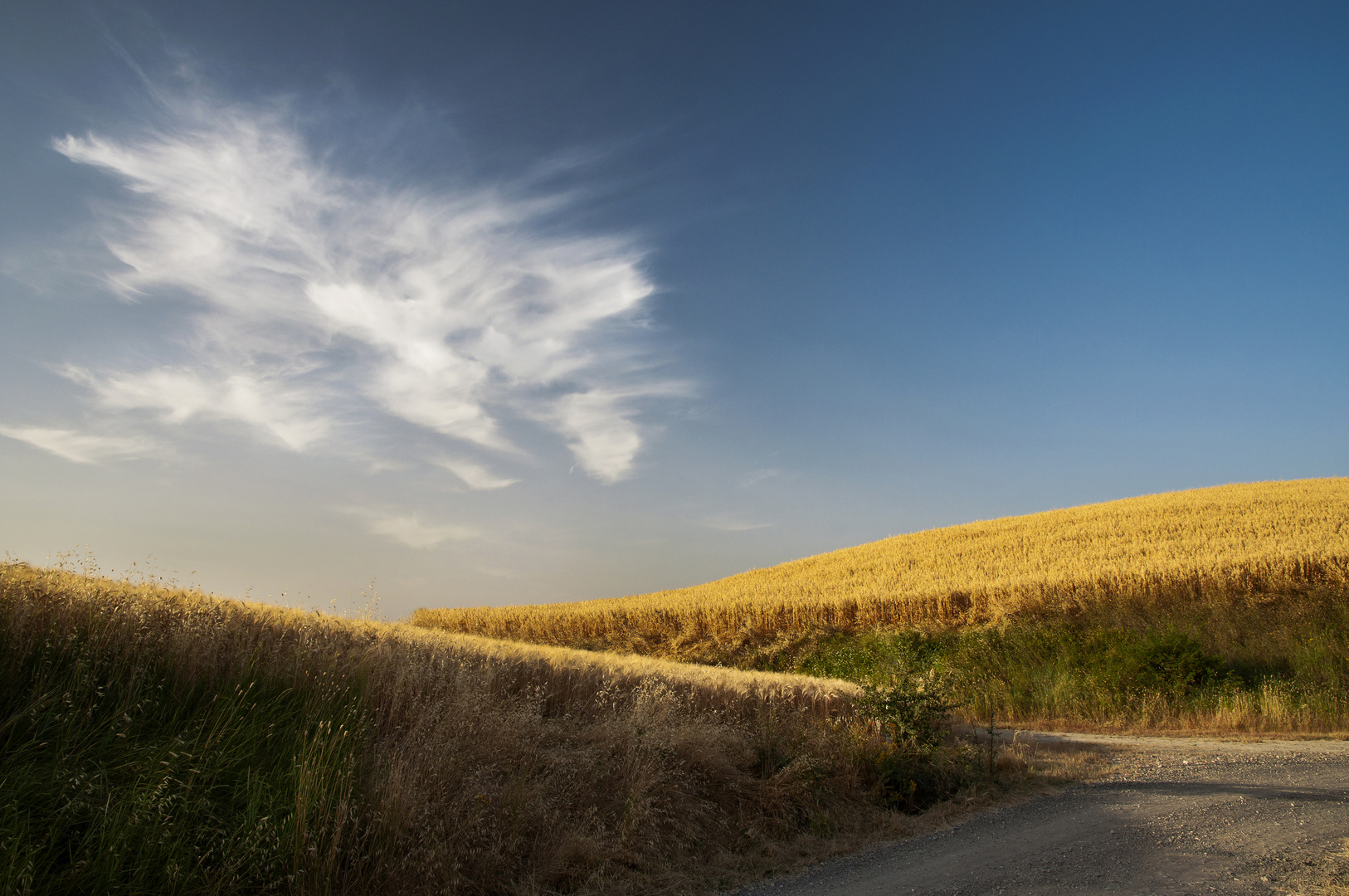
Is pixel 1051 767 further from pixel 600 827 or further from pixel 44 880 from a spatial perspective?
pixel 44 880

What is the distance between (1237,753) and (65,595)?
16.1 metres

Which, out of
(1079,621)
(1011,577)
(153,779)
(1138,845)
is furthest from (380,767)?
(1011,577)

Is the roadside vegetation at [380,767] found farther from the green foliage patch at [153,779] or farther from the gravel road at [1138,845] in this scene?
the gravel road at [1138,845]

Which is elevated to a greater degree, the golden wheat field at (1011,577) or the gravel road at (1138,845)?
the golden wheat field at (1011,577)

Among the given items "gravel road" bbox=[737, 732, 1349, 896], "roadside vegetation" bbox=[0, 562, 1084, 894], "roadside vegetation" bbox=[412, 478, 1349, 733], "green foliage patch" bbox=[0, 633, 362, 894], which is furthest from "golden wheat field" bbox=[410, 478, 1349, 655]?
"green foliage patch" bbox=[0, 633, 362, 894]

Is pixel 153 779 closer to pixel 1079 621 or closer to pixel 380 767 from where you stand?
pixel 380 767

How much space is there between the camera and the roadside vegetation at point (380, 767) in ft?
15.9

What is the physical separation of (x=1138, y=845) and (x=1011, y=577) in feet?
61.4

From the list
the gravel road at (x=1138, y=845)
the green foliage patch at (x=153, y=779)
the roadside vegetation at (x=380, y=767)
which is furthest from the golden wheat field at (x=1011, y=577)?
the green foliage patch at (x=153, y=779)

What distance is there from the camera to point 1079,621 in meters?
20.0

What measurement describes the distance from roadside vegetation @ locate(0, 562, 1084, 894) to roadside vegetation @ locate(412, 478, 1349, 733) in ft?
9.04

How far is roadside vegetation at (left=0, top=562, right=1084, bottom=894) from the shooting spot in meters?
4.85

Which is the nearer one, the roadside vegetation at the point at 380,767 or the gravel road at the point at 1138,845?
the roadside vegetation at the point at 380,767

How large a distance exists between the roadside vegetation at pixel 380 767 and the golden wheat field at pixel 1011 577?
43.6ft
